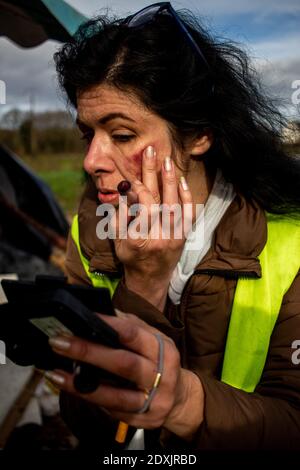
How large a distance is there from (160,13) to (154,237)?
0.93 meters

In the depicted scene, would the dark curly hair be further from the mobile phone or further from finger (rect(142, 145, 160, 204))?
the mobile phone

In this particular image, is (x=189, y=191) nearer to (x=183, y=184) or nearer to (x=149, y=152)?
(x=183, y=184)

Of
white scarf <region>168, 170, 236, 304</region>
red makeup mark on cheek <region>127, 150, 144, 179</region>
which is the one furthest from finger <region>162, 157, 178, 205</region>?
white scarf <region>168, 170, 236, 304</region>

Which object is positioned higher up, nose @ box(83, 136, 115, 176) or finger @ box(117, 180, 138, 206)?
nose @ box(83, 136, 115, 176)

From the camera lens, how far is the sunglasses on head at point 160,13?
6.39 ft

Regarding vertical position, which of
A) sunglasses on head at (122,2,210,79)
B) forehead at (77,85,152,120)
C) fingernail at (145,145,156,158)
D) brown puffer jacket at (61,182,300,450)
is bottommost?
brown puffer jacket at (61,182,300,450)

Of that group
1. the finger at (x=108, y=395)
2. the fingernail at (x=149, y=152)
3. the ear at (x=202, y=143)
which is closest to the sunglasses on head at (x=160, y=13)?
the ear at (x=202, y=143)

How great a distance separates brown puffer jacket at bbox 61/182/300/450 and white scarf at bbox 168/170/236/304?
0.12 feet

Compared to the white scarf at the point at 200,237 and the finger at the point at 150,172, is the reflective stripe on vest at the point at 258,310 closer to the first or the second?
the white scarf at the point at 200,237

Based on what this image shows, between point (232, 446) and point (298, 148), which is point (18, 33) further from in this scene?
point (232, 446)

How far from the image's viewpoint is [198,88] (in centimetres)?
198

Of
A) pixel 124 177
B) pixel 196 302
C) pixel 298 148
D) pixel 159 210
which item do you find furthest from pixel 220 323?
pixel 298 148

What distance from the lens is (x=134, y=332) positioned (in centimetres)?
110

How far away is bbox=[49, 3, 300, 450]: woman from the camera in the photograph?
5.74ft
